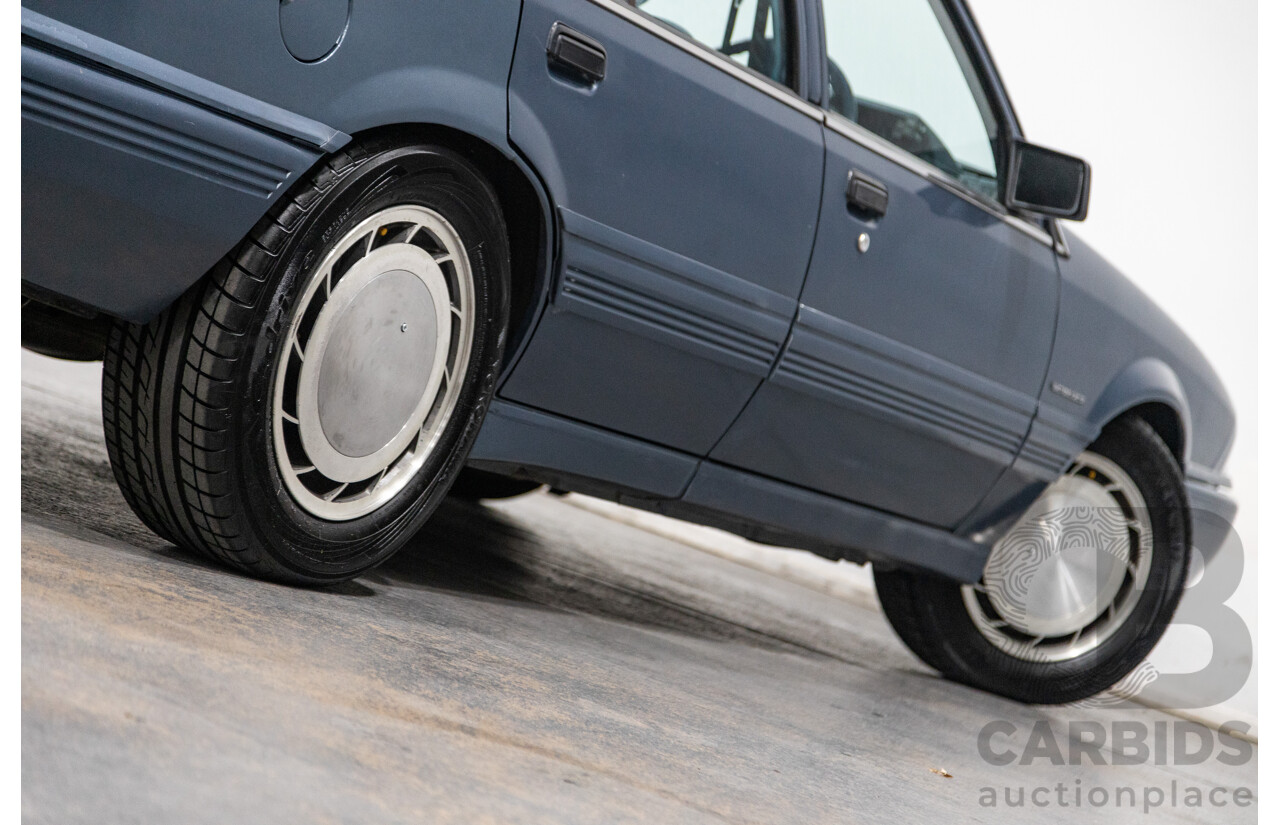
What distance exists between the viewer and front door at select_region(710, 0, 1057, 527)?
248 centimetres

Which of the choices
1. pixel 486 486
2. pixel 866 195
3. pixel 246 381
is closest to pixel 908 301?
pixel 866 195

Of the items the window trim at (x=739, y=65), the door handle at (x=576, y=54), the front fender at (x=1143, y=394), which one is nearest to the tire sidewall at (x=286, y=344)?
the door handle at (x=576, y=54)

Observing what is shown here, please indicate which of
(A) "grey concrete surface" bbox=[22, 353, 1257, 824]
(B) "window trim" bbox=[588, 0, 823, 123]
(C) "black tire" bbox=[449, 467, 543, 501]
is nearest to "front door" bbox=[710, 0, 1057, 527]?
(B) "window trim" bbox=[588, 0, 823, 123]

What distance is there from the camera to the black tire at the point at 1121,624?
3184 mm

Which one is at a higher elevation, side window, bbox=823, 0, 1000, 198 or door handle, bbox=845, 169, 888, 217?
side window, bbox=823, 0, 1000, 198

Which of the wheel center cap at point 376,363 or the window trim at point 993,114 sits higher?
the window trim at point 993,114

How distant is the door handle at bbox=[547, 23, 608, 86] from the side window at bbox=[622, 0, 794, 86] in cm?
31

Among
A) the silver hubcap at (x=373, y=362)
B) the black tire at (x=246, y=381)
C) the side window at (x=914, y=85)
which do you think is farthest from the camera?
the side window at (x=914, y=85)

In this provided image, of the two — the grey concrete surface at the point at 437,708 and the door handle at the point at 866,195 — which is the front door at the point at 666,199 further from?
the grey concrete surface at the point at 437,708

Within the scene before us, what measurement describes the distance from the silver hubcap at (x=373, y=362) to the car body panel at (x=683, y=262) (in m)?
0.16

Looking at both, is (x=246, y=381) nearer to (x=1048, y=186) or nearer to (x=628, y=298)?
(x=628, y=298)

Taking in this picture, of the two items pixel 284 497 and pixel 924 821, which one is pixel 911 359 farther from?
pixel 284 497

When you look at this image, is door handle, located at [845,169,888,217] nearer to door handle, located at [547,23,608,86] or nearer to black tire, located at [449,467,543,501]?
door handle, located at [547,23,608,86]
